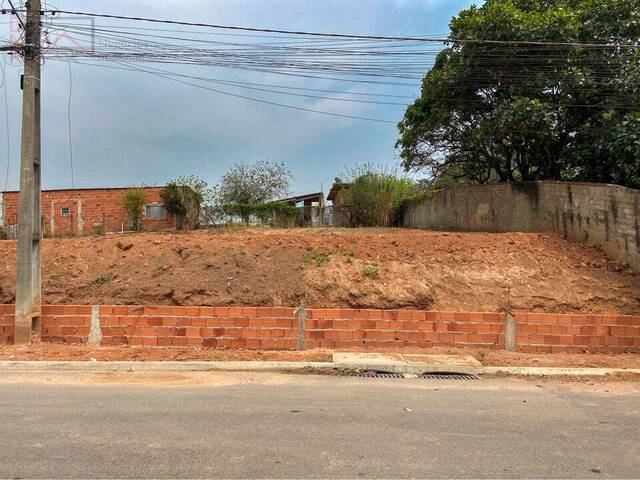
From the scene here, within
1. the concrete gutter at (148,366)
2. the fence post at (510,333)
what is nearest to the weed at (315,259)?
the concrete gutter at (148,366)

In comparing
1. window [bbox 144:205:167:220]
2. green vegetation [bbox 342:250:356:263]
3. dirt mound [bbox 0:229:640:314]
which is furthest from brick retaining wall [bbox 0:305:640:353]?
window [bbox 144:205:167:220]

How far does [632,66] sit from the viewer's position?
12836 millimetres

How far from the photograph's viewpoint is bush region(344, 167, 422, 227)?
19406mm

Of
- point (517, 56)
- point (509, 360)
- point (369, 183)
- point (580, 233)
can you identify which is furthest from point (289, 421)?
point (369, 183)

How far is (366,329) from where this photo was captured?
30.1 feet

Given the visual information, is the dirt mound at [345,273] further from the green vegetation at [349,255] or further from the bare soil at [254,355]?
the bare soil at [254,355]

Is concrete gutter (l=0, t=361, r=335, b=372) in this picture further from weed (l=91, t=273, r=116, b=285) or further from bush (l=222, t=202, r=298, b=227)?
bush (l=222, t=202, r=298, b=227)

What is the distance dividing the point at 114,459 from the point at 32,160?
7200 millimetres

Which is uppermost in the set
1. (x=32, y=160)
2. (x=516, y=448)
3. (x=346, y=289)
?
(x=32, y=160)

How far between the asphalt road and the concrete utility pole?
2287 millimetres

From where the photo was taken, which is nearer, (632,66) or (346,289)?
(346,289)

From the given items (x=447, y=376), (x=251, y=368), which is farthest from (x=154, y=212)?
(x=447, y=376)

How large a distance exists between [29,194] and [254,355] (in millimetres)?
5175

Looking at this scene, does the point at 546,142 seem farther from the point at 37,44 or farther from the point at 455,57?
the point at 37,44
